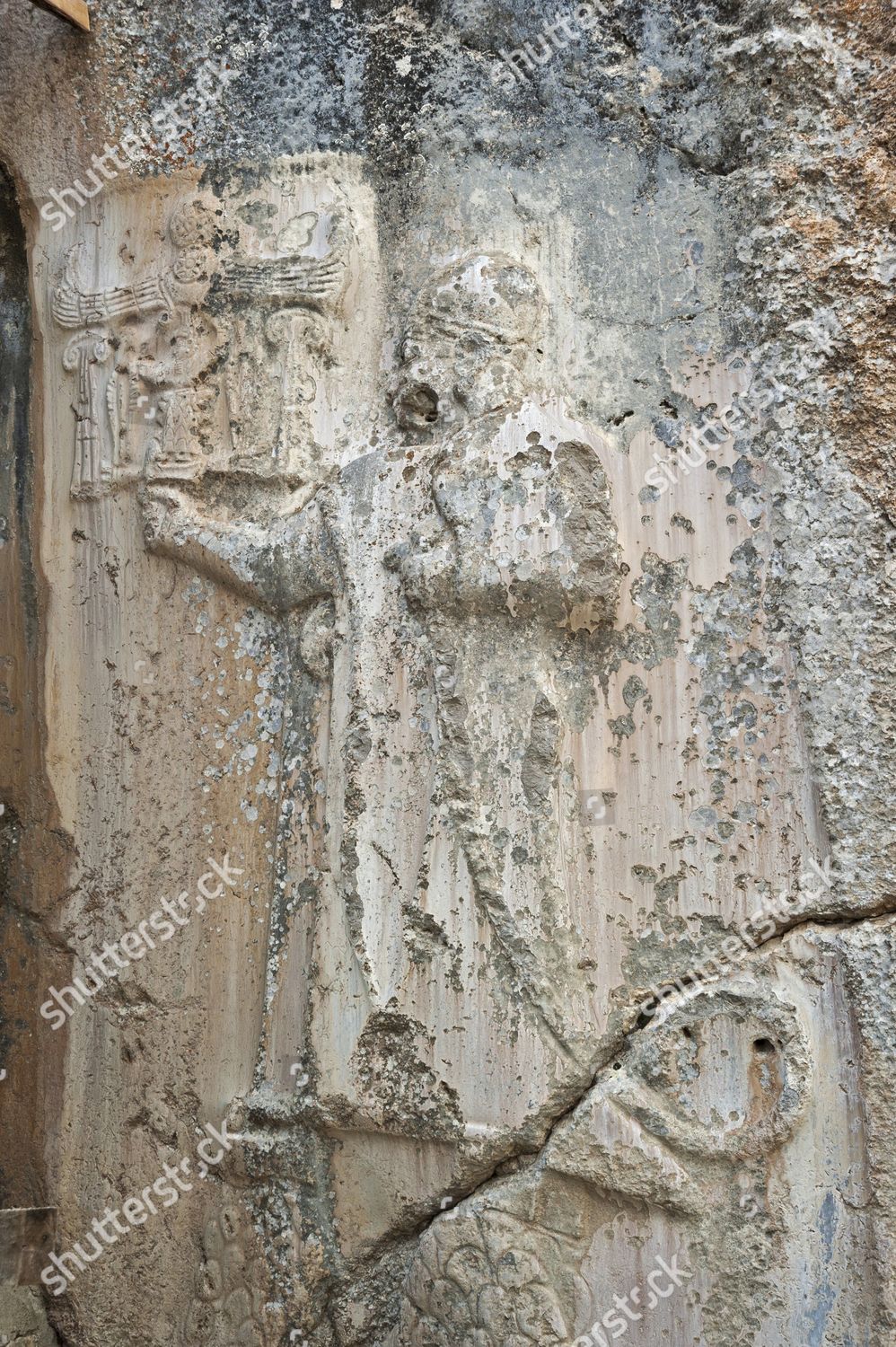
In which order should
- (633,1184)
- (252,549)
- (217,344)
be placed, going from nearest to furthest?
(633,1184) → (252,549) → (217,344)

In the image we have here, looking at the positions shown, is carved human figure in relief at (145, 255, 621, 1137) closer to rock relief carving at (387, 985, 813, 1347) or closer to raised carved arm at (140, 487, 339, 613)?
raised carved arm at (140, 487, 339, 613)

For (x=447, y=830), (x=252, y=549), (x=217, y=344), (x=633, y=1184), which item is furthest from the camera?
(x=217, y=344)

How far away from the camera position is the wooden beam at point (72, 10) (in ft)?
11.9

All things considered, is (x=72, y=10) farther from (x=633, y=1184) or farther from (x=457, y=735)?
(x=633, y=1184)

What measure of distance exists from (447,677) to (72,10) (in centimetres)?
184

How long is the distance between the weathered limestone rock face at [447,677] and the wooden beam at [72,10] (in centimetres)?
7

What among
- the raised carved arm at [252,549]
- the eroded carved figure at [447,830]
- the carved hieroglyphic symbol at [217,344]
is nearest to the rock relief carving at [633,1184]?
the eroded carved figure at [447,830]

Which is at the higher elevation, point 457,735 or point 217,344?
point 217,344

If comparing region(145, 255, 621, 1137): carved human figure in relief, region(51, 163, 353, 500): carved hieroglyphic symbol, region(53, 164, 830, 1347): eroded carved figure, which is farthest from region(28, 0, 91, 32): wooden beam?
region(145, 255, 621, 1137): carved human figure in relief

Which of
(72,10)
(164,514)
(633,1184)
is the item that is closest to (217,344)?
(164,514)

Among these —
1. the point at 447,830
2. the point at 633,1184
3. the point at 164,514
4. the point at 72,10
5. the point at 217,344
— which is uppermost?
the point at 72,10

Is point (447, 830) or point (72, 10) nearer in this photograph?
point (447, 830)

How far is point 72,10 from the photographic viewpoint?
368 centimetres

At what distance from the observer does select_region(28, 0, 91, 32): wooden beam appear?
3621 millimetres
